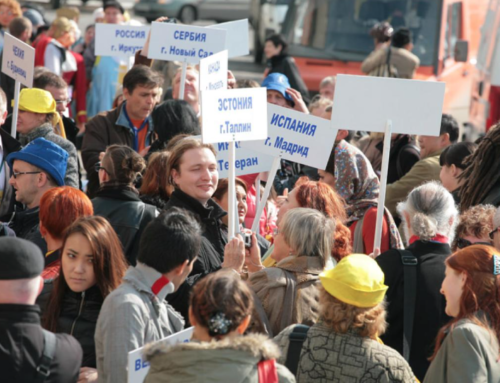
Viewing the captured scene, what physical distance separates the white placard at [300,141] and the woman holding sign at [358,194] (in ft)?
0.69

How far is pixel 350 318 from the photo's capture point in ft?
12.1

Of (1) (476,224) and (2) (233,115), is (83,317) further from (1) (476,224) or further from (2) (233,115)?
(1) (476,224)

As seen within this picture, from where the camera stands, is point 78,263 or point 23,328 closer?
point 23,328

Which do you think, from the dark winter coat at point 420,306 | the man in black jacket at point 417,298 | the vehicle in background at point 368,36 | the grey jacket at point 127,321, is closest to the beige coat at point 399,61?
the vehicle in background at point 368,36

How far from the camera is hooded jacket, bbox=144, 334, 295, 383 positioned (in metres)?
3.10

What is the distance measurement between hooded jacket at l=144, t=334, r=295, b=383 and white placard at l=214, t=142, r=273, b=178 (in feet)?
9.12

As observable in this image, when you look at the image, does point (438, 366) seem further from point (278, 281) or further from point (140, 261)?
point (140, 261)

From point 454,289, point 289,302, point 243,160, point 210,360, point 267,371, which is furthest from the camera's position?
point 243,160

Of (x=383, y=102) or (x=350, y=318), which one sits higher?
(x=383, y=102)

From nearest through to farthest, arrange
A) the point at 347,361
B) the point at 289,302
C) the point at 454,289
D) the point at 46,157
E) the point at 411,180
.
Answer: the point at 347,361 → the point at 454,289 → the point at 289,302 → the point at 46,157 → the point at 411,180

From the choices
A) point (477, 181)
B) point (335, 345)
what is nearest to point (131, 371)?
point (335, 345)

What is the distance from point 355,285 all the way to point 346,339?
226mm

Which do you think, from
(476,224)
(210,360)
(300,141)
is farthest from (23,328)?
(300,141)

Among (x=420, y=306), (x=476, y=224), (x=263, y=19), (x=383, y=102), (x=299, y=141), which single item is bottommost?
(x=263, y=19)
